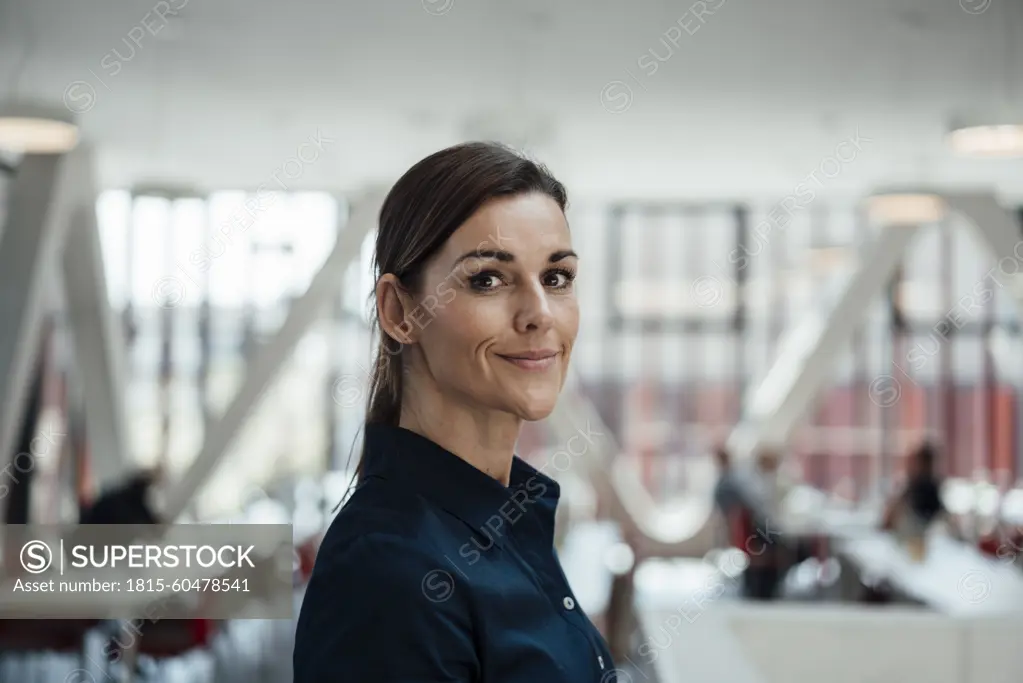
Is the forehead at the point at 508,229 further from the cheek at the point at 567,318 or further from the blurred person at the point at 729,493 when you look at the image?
the blurred person at the point at 729,493

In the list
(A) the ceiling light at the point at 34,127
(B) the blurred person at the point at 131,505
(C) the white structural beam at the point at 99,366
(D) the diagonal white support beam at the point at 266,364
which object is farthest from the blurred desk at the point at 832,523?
(A) the ceiling light at the point at 34,127

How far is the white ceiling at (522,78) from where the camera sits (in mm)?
6379

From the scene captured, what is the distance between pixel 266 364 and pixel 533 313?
32.5ft

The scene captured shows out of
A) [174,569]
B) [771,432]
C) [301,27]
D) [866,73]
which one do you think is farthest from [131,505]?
[771,432]

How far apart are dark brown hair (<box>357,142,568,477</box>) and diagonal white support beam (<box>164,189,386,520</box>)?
943 centimetres

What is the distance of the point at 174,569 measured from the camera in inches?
215

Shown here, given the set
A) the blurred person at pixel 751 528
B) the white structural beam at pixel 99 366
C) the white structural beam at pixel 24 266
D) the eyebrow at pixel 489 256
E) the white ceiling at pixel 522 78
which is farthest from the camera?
the white structural beam at pixel 99 366

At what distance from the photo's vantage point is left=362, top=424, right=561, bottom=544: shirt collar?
1.13m

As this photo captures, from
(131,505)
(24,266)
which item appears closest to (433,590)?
(131,505)

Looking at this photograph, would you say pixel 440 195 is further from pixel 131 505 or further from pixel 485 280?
pixel 131 505

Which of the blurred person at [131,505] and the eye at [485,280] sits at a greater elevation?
the eye at [485,280]

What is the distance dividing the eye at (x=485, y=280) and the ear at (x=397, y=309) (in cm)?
8

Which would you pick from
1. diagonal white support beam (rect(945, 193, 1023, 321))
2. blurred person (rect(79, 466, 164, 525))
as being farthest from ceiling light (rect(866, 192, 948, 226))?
blurred person (rect(79, 466, 164, 525))

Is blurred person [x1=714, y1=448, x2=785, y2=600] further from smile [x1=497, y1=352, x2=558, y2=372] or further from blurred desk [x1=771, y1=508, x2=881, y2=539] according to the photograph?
smile [x1=497, y1=352, x2=558, y2=372]
